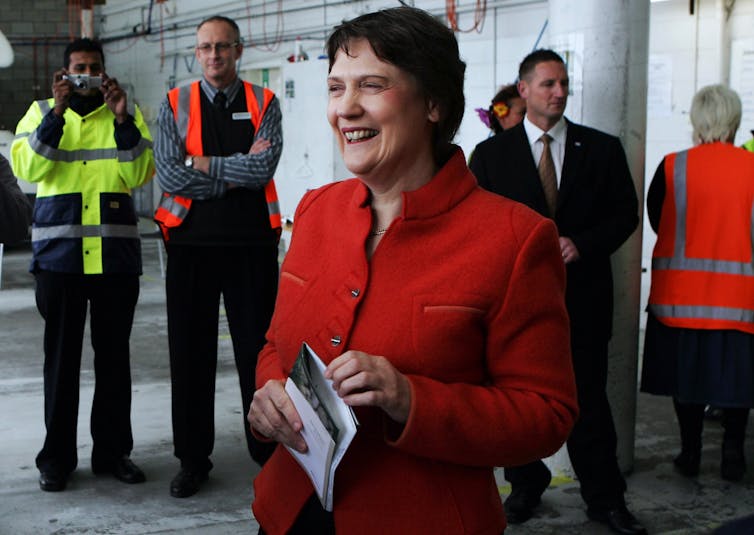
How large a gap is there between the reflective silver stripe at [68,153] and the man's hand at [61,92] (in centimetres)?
14

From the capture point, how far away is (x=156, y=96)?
1734cm

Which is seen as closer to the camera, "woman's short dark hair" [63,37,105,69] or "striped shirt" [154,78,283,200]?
"striped shirt" [154,78,283,200]

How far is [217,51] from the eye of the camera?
4.47 meters

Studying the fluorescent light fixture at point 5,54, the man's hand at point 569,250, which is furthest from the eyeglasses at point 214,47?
the fluorescent light fixture at point 5,54

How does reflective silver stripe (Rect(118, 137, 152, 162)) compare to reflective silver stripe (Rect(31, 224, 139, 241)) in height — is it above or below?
above

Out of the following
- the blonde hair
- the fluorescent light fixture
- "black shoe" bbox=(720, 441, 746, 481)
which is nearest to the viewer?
the blonde hair

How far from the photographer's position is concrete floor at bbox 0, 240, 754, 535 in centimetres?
412

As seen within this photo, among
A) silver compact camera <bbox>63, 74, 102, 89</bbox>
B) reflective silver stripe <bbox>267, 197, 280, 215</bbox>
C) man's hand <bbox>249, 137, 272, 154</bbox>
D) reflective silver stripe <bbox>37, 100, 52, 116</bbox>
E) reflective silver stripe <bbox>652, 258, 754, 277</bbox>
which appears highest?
silver compact camera <bbox>63, 74, 102, 89</bbox>

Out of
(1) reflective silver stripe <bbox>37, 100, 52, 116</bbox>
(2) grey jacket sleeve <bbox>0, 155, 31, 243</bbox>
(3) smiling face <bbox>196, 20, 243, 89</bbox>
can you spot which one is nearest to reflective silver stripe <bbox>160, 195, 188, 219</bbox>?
(3) smiling face <bbox>196, 20, 243, 89</bbox>

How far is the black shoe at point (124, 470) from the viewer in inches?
179

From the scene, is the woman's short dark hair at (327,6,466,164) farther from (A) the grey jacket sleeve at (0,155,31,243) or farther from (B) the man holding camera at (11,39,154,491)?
(B) the man holding camera at (11,39,154,491)

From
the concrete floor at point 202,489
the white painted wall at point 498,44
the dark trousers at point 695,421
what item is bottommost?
the concrete floor at point 202,489

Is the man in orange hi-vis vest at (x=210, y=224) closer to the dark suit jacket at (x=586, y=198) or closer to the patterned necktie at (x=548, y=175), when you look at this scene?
the dark suit jacket at (x=586, y=198)

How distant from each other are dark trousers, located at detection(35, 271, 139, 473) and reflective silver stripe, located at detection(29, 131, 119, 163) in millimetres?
495
